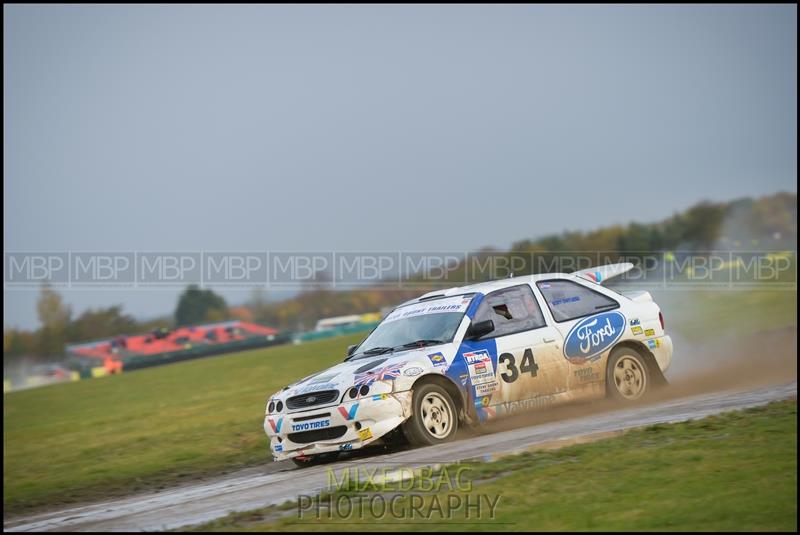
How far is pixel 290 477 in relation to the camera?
8.52 meters

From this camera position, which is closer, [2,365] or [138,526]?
[138,526]

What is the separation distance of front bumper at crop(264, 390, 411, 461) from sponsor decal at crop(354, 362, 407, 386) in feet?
0.55

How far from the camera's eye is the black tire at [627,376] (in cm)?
1088

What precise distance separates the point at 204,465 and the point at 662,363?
5.66 metres

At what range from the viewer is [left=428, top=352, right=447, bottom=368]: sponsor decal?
368 inches

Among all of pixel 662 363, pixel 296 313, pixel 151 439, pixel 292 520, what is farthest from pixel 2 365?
pixel 292 520

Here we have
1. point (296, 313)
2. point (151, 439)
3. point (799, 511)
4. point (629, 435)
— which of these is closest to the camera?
point (799, 511)

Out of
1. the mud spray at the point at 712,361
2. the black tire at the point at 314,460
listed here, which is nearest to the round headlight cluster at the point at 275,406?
the black tire at the point at 314,460

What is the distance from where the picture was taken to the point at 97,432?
16.5m

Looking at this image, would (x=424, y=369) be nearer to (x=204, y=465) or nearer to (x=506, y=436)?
(x=506, y=436)

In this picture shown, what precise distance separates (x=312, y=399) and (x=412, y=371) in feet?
3.33

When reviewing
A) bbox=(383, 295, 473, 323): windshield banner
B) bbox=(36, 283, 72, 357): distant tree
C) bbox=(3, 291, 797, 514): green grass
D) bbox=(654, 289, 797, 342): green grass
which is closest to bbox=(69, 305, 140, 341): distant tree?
bbox=(36, 283, 72, 357): distant tree

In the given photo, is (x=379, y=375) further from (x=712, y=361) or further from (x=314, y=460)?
(x=712, y=361)

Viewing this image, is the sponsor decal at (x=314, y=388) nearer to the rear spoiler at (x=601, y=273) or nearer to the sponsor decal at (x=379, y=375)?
the sponsor decal at (x=379, y=375)
